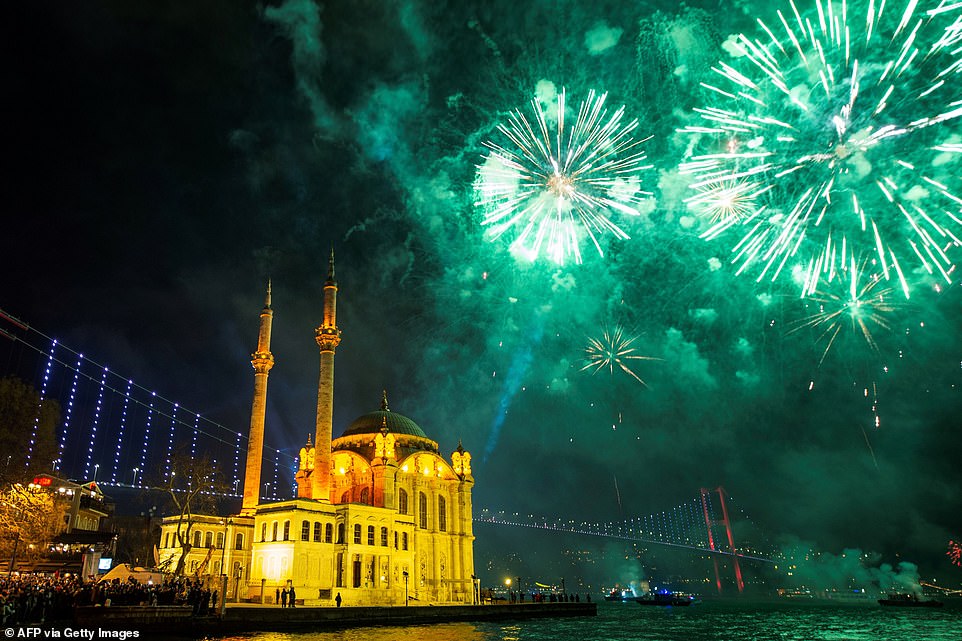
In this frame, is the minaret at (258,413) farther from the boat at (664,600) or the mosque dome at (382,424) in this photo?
the boat at (664,600)

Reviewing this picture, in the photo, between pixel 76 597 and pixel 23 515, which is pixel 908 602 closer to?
pixel 76 597

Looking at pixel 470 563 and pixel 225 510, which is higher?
pixel 225 510

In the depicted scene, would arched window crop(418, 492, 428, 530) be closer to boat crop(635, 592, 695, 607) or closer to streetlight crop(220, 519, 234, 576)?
streetlight crop(220, 519, 234, 576)

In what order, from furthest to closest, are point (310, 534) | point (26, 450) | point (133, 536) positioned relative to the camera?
point (133, 536)
point (310, 534)
point (26, 450)

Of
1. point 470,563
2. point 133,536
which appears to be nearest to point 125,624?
point 470,563

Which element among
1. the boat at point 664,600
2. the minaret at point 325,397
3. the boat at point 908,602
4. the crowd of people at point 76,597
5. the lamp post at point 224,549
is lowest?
the boat at point 908,602

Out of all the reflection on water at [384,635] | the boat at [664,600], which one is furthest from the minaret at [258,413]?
the boat at [664,600]

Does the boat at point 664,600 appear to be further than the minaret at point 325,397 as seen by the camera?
Yes

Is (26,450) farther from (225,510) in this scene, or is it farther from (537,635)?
(225,510)

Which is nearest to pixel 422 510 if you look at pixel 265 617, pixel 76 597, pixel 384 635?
pixel 265 617
